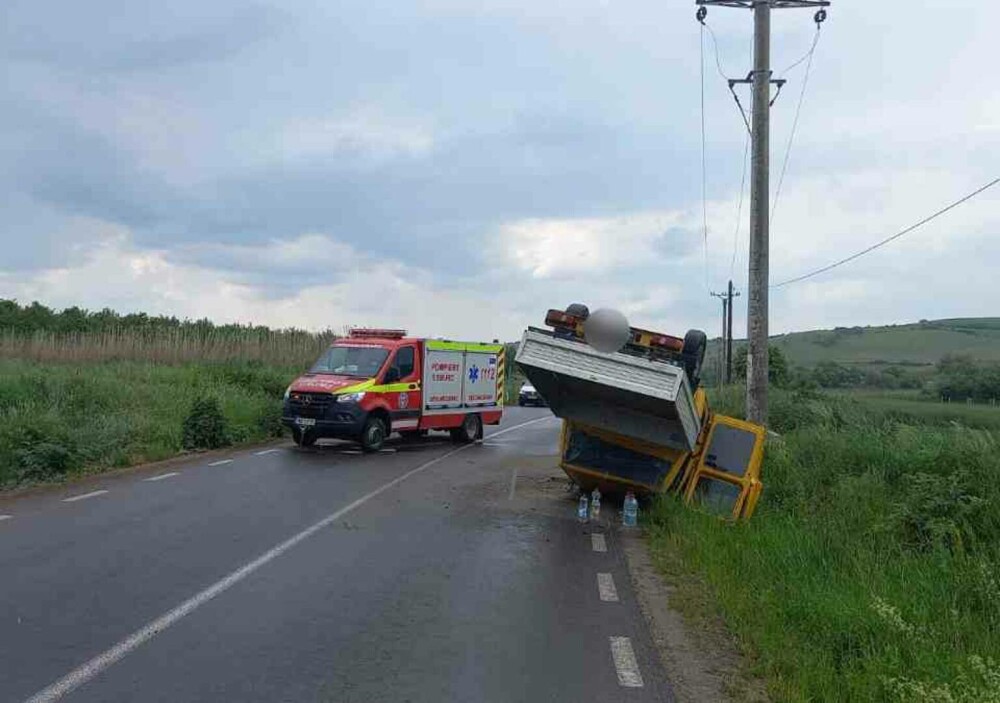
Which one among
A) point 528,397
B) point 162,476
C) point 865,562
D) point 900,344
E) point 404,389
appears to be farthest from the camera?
Answer: point 528,397

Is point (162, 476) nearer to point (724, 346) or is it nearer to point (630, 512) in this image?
point (630, 512)

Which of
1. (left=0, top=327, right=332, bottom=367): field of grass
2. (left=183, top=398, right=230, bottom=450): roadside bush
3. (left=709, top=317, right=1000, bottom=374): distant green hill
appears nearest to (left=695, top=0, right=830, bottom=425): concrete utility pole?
(left=183, top=398, right=230, bottom=450): roadside bush

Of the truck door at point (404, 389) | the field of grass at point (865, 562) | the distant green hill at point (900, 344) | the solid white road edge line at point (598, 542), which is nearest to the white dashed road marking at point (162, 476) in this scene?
the truck door at point (404, 389)

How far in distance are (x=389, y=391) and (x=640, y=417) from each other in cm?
932

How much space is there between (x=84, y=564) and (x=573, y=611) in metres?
4.54

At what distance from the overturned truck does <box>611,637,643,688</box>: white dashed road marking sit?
195 inches

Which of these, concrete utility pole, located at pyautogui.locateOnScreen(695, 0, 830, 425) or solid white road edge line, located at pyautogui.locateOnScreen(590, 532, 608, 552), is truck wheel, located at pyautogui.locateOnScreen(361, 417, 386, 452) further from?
solid white road edge line, located at pyautogui.locateOnScreen(590, 532, 608, 552)

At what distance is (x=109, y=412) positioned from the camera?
2012 cm

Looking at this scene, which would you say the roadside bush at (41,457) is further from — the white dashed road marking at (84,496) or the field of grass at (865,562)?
the field of grass at (865,562)

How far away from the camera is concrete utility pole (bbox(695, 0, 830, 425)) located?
16.5 meters

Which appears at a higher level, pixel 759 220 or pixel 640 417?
pixel 759 220

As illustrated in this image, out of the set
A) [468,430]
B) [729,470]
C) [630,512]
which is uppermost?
[729,470]

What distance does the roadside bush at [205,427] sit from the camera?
20.2 metres

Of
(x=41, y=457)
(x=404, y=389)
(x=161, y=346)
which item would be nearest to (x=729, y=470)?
(x=404, y=389)
